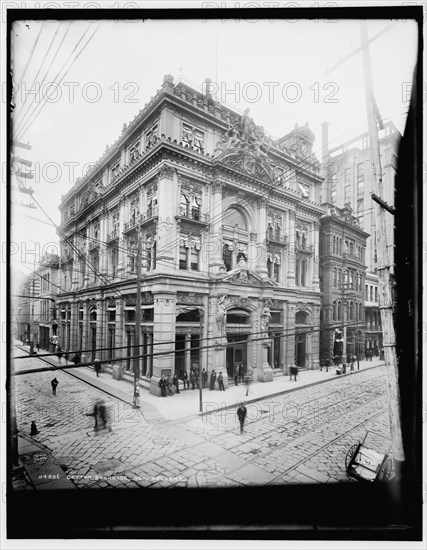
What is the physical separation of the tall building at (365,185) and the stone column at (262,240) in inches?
77.6

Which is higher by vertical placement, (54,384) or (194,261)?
(194,261)

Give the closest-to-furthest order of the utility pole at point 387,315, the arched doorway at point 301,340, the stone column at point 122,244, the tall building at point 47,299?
the utility pole at point 387,315 < the tall building at point 47,299 < the stone column at point 122,244 < the arched doorway at point 301,340

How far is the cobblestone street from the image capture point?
174 inches

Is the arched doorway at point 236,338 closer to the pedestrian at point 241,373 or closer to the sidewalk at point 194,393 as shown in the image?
the pedestrian at point 241,373

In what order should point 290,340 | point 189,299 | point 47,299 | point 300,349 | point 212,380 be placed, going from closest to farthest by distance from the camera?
point 47,299
point 212,380
point 189,299
point 290,340
point 300,349

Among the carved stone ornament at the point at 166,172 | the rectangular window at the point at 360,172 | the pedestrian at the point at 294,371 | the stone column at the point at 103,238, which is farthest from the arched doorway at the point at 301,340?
the stone column at the point at 103,238

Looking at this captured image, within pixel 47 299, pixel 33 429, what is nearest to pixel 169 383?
pixel 33 429

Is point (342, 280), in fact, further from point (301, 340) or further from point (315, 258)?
point (301, 340)

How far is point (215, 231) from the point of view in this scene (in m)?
6.96

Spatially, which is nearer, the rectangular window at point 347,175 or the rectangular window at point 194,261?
the rectangular window at point 347,175

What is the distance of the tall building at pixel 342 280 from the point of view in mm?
7000

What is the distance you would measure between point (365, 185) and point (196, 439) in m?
7.58

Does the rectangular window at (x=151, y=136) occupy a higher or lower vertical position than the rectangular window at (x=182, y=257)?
higher

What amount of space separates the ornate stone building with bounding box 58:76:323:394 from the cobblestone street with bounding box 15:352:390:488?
1.43 meters
